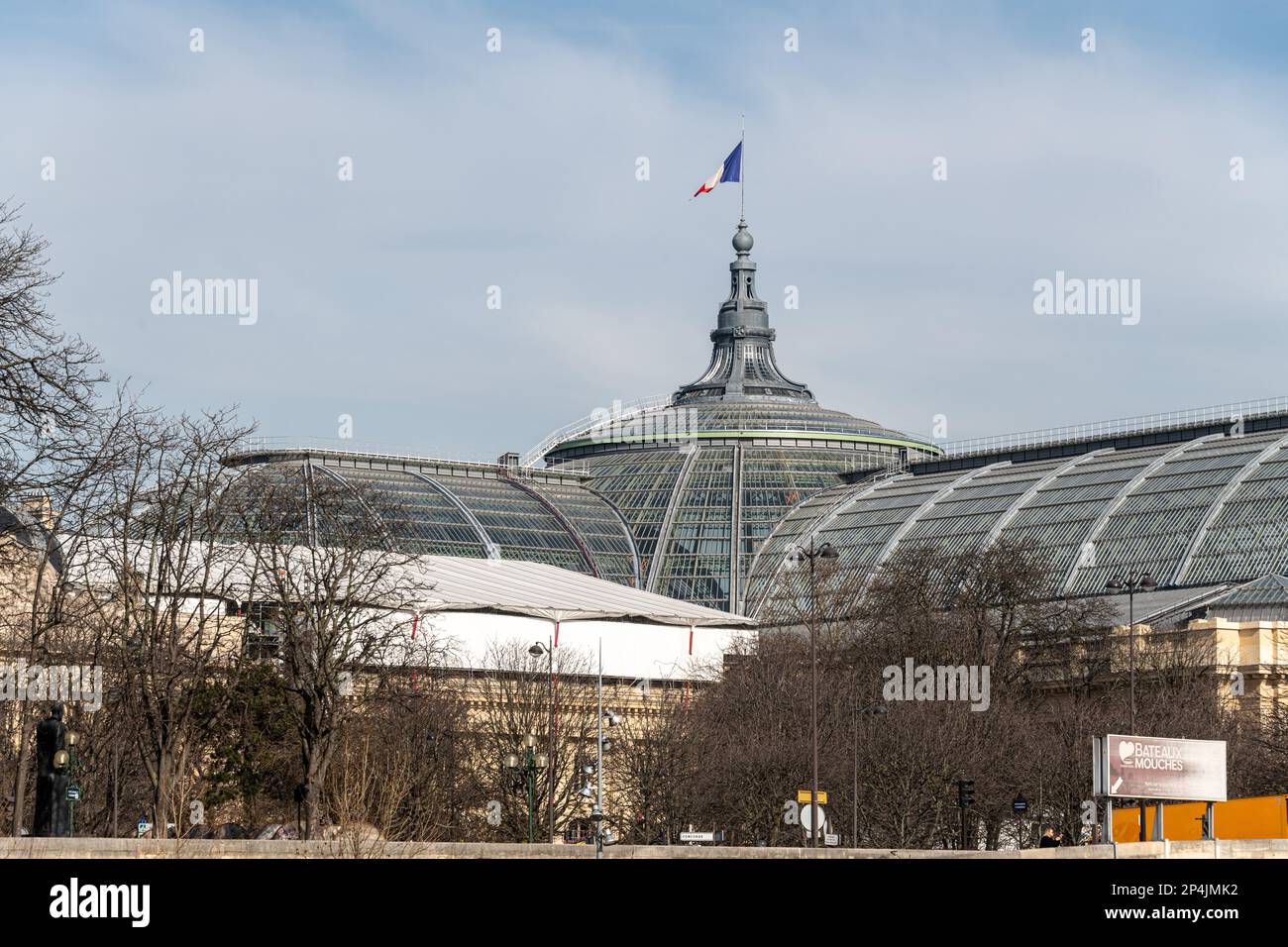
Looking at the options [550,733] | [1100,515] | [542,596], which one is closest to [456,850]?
[550,733]

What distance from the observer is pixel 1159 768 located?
5238 cm

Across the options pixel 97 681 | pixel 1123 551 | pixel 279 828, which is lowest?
pixel 279 828

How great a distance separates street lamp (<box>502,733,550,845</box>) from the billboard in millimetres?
23091

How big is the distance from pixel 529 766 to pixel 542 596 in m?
39.3

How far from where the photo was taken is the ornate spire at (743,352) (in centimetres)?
16462

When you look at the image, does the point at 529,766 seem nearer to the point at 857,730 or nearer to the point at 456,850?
the point at 857,730

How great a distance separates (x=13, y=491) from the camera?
38500 millimetres

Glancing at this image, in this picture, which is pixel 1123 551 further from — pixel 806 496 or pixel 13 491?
pixel 13 491

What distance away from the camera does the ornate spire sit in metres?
165

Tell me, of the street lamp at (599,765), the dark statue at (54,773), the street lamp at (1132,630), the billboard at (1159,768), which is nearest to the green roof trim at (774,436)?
the street lamp at (1132,630)

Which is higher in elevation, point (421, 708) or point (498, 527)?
Result: point (498, 527)

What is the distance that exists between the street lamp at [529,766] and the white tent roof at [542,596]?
1485cm
